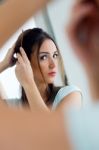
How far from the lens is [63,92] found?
47 centimetres

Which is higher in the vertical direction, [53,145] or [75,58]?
[75,58]

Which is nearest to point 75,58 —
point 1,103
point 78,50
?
point 78,50

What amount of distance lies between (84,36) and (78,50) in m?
0.02

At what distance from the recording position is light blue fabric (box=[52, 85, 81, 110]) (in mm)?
471

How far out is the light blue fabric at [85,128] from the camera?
1.53ft

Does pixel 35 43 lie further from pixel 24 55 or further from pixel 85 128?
pixel 85 128

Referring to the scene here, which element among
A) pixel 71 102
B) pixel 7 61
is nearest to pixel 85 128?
pixel 71 102

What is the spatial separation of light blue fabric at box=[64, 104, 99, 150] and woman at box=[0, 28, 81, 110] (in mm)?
17

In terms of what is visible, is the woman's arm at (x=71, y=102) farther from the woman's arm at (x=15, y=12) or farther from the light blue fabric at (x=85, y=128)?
the woman's arm at (x=15, y=12)

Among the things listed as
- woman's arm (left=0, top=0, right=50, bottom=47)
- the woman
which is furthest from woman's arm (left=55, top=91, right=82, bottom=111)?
woman's arm (left=0, top=0, right=50, bottom=47)

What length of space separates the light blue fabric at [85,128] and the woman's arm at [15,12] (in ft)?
0.46

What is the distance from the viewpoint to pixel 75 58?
18.4 inches

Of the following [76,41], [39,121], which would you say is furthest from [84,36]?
[39,121]

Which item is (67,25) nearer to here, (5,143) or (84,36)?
(84,36)
